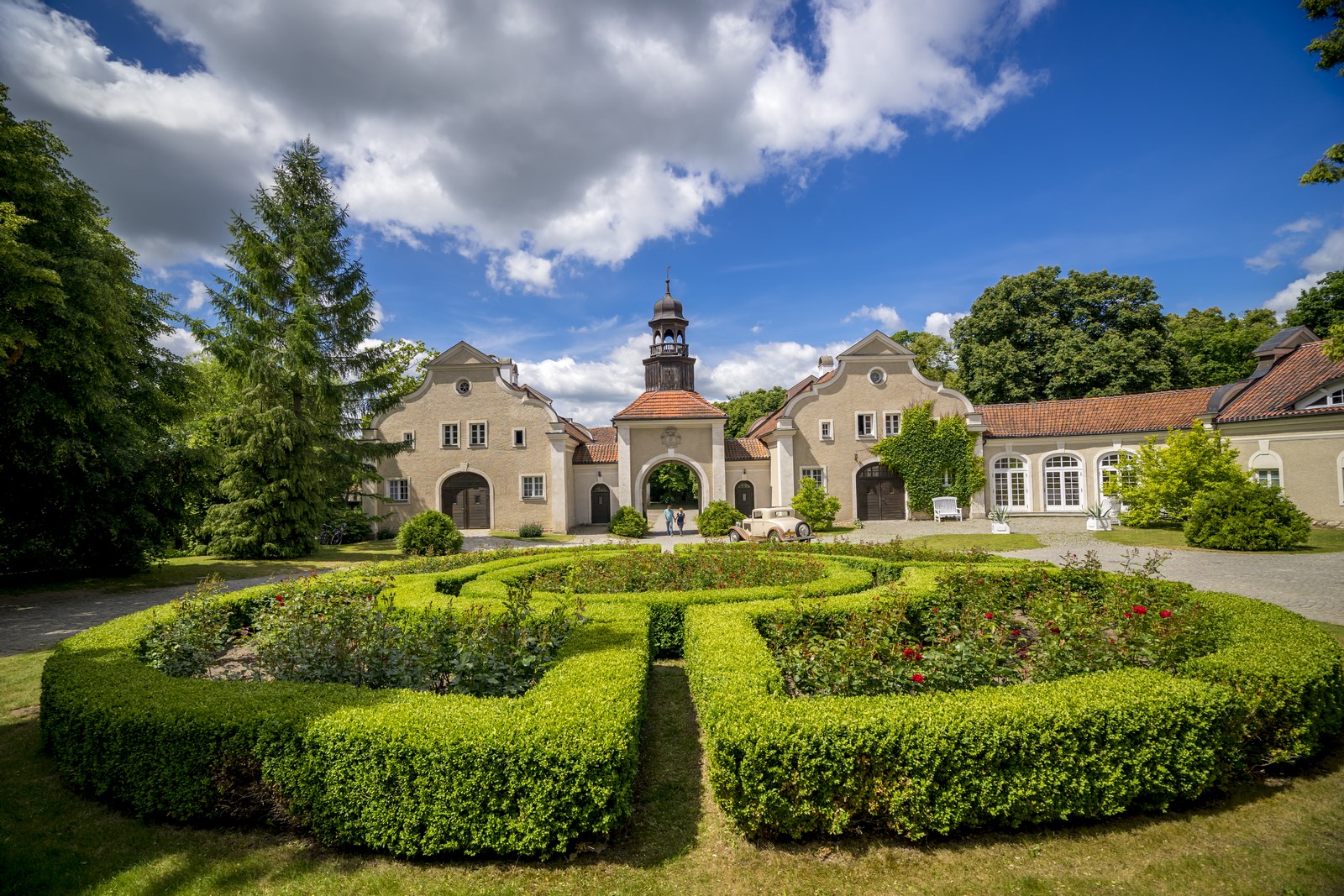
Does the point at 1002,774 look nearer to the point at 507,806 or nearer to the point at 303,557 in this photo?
the point at 507,806

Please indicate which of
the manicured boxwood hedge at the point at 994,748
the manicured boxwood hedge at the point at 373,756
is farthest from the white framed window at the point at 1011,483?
the manicured boxwood hedge at the point at 373,756

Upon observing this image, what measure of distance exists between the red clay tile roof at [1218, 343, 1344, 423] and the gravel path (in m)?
10.9

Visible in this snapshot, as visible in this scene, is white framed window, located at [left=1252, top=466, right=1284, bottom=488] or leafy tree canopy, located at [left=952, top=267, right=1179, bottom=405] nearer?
white framed window, located at [left=1252, top=466, right=1284, bottom=488]

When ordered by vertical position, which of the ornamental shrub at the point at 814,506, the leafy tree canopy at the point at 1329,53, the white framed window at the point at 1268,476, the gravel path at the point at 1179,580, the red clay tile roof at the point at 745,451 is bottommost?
the gravel path at the point at 1179,580

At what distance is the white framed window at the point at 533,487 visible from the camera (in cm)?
2906

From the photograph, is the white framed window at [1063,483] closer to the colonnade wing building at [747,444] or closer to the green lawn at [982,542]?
the colonnade wing building at [747,444]

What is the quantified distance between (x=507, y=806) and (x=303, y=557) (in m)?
20.3

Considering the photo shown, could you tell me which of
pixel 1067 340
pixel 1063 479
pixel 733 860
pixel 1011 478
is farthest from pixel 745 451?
pixel 733 860

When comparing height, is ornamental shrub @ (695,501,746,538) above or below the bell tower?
below

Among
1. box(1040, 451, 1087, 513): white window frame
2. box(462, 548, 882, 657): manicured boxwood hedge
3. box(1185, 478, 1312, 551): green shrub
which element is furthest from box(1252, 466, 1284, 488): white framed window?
box(462, 548, 882, 657): manicured boxwood hedge

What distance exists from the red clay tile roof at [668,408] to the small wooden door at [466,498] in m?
7.73

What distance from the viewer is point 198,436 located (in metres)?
23.7

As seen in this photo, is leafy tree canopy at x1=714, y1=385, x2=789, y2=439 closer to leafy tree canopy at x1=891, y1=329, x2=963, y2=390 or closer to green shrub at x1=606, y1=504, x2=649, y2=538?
leafy tree canopy at x1=891, y1=329, x2=963, y2=390

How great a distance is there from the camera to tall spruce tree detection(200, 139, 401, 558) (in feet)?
65.6
